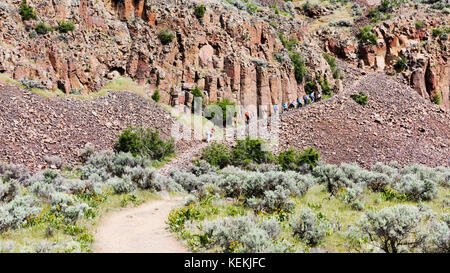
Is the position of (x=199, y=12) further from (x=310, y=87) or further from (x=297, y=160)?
(x=297, y=160)

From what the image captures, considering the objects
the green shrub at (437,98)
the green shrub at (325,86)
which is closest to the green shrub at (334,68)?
the green shrub at (325,86)

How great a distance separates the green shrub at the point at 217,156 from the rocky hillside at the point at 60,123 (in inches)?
123

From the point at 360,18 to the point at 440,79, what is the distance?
1549cm

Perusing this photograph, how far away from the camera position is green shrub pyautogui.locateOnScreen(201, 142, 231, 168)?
68.0 ft

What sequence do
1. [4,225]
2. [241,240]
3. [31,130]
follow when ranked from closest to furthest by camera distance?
1. [241,240]
2. [4,225]
3. [31,130]

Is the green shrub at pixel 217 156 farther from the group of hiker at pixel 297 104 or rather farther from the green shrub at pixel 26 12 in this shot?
the green shrub at pixel 26 12

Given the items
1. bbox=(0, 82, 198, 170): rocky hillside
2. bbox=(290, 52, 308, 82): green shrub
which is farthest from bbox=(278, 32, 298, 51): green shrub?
bbox=(0, 82, 198, 170): rocky hillside

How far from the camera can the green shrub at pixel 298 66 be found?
3544 centimetres

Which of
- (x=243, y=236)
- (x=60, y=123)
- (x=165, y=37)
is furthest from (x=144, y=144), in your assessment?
(x=243, y=236)

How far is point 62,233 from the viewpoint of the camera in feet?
26.8

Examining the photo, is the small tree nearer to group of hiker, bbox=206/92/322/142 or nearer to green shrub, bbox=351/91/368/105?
group of hiker, bbox=206/92/322/142

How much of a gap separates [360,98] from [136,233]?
2694 cm

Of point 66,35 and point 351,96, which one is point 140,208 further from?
point 351,96
